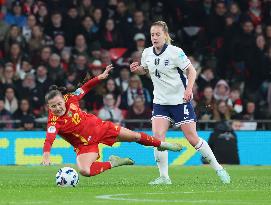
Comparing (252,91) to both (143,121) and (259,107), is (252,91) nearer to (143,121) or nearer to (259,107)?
(259,107)

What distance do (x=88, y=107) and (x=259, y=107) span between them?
159 inches

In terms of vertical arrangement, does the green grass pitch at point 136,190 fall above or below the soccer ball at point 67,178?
below

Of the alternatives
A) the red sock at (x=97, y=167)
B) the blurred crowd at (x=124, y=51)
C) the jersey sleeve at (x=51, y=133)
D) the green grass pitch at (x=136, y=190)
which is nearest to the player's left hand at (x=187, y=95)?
the green grass pitch at (x=136, y=190)

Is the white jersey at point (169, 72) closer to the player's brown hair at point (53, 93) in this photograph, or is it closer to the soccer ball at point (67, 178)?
the player's brown hair at point (53, 93)

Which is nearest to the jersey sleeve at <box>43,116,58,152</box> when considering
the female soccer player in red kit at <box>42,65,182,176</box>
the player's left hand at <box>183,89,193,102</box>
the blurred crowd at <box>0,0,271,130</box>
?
the female soccer player in red kit at <box>42,65,182,176</box>

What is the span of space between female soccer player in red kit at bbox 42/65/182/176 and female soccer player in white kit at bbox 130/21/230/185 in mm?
344

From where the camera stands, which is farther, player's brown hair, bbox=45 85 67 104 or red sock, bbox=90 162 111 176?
red sock, bbox=90 162 111 176

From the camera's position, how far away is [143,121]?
70.2ft

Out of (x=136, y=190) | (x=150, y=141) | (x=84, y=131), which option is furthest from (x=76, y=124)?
(x=136, y=190)

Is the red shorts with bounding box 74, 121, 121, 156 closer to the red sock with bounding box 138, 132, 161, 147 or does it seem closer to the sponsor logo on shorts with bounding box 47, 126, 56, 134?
the red sock with bounding box 138, 132, 161, 147

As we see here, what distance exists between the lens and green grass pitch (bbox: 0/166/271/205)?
11.0 meters

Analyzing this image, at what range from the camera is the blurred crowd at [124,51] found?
72.8ft

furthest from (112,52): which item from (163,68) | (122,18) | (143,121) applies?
(163,68)

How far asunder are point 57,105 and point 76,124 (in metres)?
0.45
